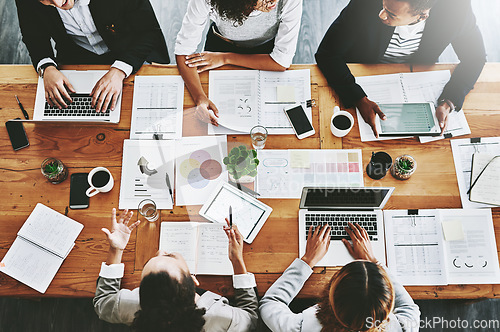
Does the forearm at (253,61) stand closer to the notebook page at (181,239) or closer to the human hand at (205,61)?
the human hand at (205,61)

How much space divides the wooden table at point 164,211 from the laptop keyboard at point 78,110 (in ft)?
0.19

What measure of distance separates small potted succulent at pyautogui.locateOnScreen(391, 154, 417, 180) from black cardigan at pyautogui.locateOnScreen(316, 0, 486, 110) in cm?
36

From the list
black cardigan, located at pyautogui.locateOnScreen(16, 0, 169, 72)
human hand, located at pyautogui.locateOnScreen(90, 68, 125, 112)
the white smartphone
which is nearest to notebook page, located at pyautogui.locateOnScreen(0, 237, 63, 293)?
human hand, located at pyautogui.locateOnScreen(90, 68, 125, 112)

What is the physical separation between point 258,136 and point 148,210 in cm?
62

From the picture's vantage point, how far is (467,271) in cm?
148

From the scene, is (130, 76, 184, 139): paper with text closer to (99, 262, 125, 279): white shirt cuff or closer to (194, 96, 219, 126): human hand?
(194, 96, 219, 126): human hand

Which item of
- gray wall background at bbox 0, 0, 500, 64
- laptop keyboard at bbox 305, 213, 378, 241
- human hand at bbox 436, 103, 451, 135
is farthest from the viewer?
gray wall background at bbox 0, 0, 500, 64

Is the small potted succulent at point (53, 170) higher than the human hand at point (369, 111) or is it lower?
lower

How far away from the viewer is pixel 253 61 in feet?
5.93

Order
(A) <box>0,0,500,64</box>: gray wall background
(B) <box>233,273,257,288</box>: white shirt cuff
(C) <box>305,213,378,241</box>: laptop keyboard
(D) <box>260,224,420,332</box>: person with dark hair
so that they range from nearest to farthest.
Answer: (D) <box>260,224,420,332</box>: person with dark hair, (B) <box>233,273,257,288</box>: white shirt cuff, (C) <box>305,213,378,241</box>: laptop keyboard, (A) <box>0,0,500,64</box>: gray wall background

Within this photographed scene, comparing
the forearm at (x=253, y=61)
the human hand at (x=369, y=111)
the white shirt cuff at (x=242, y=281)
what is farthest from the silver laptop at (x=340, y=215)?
the forearm at (x=253, y=61)

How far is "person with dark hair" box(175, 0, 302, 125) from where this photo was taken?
1.69 metres

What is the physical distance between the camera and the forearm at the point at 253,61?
1.79 m

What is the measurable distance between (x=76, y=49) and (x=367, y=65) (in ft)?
5.47
